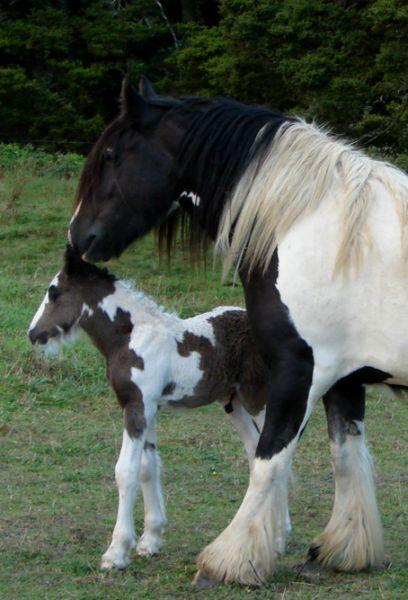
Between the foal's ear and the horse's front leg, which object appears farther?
the foal's ear

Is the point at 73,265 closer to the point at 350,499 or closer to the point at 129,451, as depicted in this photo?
the point at 129,451

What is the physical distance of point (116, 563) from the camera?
189 inches

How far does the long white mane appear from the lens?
14.6 ft

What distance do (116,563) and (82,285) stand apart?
1.35m

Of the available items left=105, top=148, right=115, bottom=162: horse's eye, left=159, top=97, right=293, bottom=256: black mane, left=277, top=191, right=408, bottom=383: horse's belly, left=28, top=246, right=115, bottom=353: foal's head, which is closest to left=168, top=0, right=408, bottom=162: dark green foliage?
left=28, top=246, right=115, bottom=353: foal's head

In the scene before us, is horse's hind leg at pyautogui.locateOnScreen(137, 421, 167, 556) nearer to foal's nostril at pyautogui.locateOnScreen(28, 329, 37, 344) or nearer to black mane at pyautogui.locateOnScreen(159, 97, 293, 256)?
foal's nostril at pyautogui.locateOnScreen(28, 329, 37, 344)

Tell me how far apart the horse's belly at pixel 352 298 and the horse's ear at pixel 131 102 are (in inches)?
38.0

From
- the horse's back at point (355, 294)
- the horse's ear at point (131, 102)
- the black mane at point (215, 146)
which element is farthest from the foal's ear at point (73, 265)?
the horse's back at point (355, 294)

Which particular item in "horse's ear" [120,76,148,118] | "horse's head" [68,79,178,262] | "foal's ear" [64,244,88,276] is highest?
"horse's ear" [120,76,148,118]

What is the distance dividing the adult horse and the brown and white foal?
420mm

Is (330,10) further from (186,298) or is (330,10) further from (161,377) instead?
(161,377)

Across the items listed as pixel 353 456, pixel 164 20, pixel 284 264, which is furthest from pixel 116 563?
pixel 164 20

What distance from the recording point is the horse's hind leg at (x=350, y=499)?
4.83 metres

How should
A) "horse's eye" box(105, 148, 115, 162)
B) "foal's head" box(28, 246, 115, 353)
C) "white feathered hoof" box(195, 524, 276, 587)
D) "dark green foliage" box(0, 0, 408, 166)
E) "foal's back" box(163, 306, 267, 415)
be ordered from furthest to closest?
"dark green foliage" box(0, 0, 408, 166)
"foal's head" box(28, 246, 115, 353)
"foal's back" box(163, 306, 267, 415)
"horse's eye" box(105, 148, 115, 162)
"white feathered hoof" box(195, 524, 276, 587)
